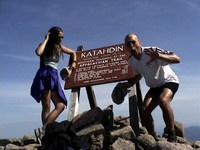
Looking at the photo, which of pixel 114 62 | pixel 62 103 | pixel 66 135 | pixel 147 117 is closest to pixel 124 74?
pixel 114 62

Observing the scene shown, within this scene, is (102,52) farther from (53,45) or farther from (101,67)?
(53,45)

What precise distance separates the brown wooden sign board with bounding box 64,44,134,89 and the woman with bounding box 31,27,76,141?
1.71 m

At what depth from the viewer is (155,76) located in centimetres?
859

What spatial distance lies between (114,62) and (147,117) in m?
2.31

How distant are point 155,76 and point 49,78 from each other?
2.70 metres

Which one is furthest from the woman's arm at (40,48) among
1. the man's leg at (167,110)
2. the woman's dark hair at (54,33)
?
the man's leg at (167,110)

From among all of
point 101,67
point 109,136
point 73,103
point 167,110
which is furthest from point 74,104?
point 167,110

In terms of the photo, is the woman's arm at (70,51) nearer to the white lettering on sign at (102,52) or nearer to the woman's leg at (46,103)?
the white lettering on sign at (102,52)

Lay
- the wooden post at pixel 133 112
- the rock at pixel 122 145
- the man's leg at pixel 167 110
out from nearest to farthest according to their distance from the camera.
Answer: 1. the rock at pixel 122 145
2. the man's leg at pixel 167 110
3. the wooden post at pixel 133 112

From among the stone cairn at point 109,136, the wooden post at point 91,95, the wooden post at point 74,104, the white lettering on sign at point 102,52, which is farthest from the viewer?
the wooden post at point 91,95

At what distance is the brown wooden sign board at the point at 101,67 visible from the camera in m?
10.2

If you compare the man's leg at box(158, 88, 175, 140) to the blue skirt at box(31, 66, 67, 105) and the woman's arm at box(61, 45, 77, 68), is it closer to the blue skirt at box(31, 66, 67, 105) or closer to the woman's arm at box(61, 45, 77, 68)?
the blue skirt at box(31, 66, 67, 105)

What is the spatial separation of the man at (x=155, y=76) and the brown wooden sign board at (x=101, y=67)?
40.7 inches

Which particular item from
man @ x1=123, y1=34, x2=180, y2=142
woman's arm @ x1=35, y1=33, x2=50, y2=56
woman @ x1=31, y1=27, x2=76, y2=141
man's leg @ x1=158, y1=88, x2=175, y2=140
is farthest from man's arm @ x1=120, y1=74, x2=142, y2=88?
woman's arm @ x1=35, y1=33, x2=50, y2=56
